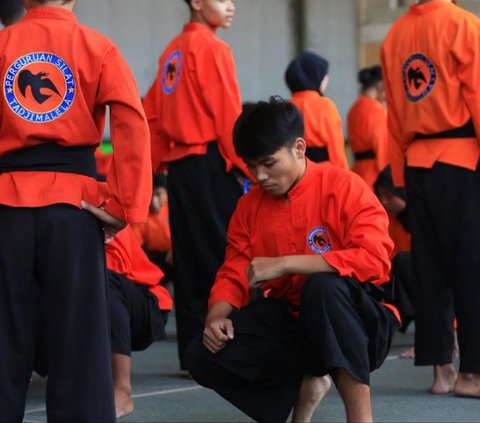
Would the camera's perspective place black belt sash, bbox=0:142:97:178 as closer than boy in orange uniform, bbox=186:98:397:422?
Yes

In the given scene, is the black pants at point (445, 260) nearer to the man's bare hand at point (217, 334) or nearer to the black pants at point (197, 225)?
the black pants at point (197, 225)

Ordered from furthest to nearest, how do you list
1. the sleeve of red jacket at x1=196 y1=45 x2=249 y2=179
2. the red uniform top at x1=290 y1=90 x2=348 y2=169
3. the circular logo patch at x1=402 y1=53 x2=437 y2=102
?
1. the red uniform top at x1=290 y1=90 x2=348 y2=169
2. the sleeve of red jacket at x1=196 y1=45 x2=249 y2=179
3. the circular logo patch at x1=402 y1=53 x2=437 y2=102

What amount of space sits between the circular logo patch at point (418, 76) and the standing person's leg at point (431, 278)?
29cm

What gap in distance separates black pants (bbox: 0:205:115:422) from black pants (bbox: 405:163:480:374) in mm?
1738

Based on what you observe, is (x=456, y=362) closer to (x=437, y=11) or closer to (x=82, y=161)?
(x=437, y=11)

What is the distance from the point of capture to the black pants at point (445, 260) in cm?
475

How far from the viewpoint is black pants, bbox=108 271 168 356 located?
4516 mm

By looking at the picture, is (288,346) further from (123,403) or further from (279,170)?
(123,403)

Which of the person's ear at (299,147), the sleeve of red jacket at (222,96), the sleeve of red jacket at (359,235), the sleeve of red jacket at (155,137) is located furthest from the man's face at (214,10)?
the sleeve of red jacket at (359,235)

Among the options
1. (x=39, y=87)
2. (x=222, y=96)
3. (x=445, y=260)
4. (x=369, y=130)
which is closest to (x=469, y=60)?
(x=445, y=260)

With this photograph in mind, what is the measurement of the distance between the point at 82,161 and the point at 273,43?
6.98 m

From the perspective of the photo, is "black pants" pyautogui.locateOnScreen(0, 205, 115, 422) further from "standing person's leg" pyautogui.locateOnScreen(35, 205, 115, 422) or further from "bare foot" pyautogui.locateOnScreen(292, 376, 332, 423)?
"bare foot" pyautogui.locateOnScreen(292, 376, 332, 423)

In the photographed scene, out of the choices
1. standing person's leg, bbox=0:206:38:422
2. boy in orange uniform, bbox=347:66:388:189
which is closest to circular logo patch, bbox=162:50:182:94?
standing person's leg, bbox=0:206:38:422

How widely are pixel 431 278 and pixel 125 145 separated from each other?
71.7 inches
